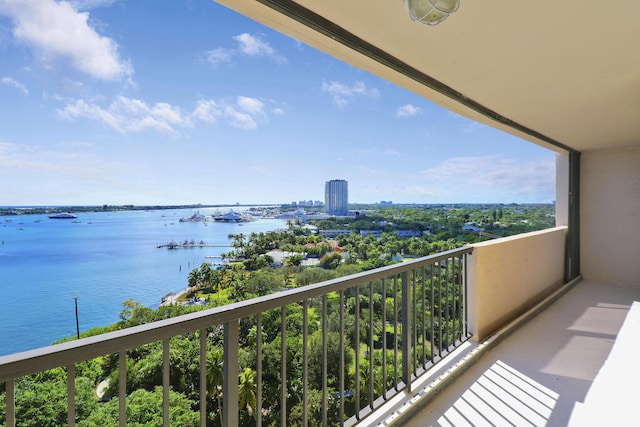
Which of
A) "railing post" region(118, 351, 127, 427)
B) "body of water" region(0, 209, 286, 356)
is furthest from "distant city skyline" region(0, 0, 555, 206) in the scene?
"railing post" region(118, 351, 127, 427)

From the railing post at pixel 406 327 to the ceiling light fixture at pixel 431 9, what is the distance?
144 centimetres

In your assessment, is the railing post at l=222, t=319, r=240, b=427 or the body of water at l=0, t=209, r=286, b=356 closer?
the railing post at l=222, t=319, r=240, b=427

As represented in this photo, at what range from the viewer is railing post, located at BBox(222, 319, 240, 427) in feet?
3.84

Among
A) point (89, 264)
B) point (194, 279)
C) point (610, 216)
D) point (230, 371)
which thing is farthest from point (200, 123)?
point (230, 371)

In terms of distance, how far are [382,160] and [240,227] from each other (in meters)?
23.8

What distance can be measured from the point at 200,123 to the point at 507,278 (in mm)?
25045

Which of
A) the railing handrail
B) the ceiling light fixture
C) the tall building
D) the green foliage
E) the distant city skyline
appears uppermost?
the distant city skyline

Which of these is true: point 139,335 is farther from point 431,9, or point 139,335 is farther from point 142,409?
point 431,9

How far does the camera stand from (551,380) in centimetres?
237

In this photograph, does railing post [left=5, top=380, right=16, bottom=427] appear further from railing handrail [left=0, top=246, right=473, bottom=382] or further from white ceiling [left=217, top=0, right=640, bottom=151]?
white ceiling [left=217, top=0, right=640, bottom=151]

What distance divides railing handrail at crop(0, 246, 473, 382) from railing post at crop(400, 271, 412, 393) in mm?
718

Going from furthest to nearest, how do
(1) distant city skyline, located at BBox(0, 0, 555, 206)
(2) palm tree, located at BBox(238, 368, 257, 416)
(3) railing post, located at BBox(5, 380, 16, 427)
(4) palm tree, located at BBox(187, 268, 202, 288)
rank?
(1) distant city skyline, located at BBox(0, 0, 555, 206)
(4) palm tree, located at BBox(187, 268, 202, 288)
(2) palm tree, located at BBox(238, 368, 257, 416)
(3) railing post, located at BBox(5, 380, 16, 427)

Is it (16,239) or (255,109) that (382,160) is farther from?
(16,239)

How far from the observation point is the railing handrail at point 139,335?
763 millimetres
